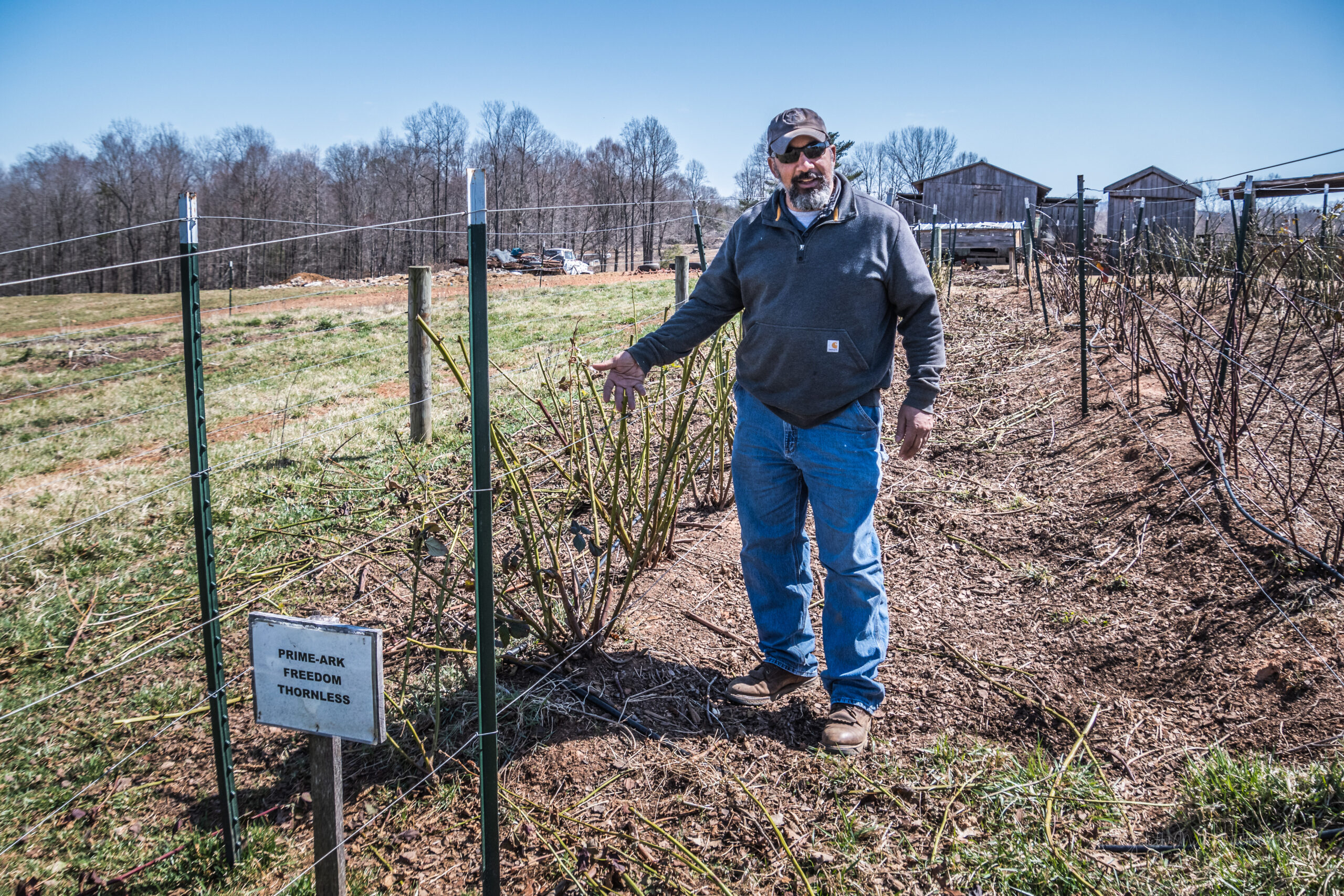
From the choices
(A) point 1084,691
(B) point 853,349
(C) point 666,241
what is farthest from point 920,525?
(C) point 666,241

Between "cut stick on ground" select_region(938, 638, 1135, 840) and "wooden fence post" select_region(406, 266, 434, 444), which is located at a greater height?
"wooden fence post" select_region(406, 266, 434, 444)

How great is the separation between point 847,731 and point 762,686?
338 mm

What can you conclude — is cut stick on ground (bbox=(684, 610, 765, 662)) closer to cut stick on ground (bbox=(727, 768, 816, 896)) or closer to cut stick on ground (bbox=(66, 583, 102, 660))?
cut stick on ground (bbox=(727, 768, 816, 896))

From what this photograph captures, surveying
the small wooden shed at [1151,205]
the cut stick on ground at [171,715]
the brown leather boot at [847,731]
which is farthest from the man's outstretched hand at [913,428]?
the small wooden shed at [1151,205]

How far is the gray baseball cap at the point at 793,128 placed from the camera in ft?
7.72

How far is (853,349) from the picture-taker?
7.57ft

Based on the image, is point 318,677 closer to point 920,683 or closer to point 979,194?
point 920,683

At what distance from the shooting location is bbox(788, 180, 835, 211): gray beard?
2.34m

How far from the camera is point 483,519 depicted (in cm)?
164

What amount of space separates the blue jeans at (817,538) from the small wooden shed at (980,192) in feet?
95.1

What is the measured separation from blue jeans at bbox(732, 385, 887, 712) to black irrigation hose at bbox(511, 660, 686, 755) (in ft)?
1.50

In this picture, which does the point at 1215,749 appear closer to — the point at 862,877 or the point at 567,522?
the point at 862,877

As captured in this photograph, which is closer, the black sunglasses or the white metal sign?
the white metal sign

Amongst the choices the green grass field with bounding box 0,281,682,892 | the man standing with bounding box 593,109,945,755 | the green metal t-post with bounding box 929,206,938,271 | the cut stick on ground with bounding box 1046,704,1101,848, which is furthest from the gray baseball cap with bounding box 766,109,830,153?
the green metal t-post with bounding box 929,206,938,271
